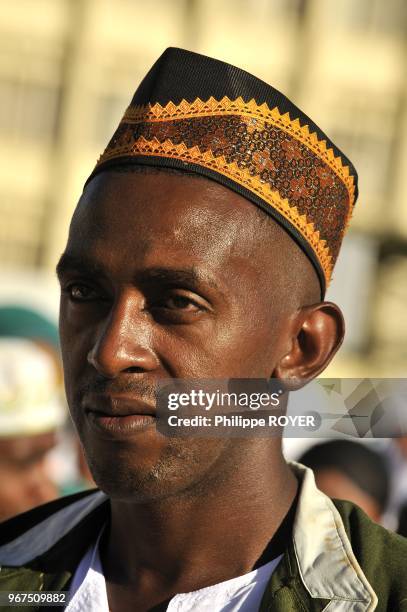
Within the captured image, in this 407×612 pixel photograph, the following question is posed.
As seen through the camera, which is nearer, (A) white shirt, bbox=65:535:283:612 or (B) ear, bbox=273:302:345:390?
(A) white shirt, bbox=65:535:283:612

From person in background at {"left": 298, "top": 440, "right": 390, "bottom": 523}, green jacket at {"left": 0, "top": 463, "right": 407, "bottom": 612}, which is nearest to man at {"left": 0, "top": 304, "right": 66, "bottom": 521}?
person in background at {"left": 298, "top": 440, "right": 390, "bottom": 523}

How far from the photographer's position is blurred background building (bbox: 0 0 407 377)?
20.6 m

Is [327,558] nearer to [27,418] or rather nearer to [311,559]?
[311,559]

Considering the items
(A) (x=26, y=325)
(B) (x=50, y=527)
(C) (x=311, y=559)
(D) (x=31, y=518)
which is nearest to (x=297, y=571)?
(C) (x=311, y=559)

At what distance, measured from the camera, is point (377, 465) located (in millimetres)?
6441

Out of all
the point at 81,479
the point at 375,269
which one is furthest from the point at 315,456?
the point at 375,269

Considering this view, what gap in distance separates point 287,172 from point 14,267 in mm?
19171

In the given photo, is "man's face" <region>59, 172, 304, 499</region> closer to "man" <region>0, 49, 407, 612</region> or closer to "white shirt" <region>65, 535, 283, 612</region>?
"man" <region>0, 49, 407, 612</region>

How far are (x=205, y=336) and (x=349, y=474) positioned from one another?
13.0ft

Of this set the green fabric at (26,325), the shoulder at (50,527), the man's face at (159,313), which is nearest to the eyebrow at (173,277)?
the man's face at (159,313)

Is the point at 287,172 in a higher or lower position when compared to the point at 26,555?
higher

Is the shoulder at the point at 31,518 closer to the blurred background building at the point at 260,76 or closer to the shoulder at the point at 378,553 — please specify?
the shoulder at the point at 378,553

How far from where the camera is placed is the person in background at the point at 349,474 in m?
6.05

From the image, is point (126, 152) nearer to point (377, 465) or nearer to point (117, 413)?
point (117, 413)
